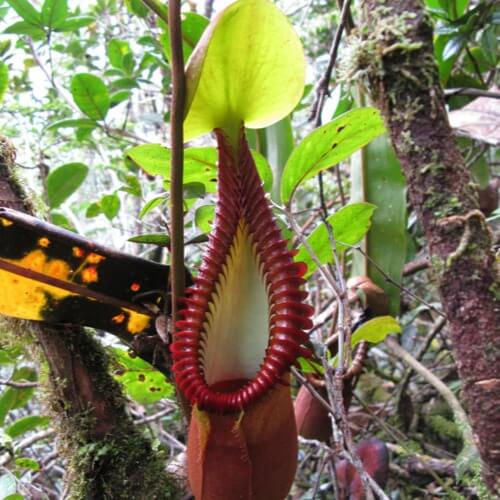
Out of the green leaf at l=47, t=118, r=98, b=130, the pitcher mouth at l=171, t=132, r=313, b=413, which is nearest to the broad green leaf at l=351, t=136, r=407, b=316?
the pitcher mouth at l=171, t=132, r=313, b=413

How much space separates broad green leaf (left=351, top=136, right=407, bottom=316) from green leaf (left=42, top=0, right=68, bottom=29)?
0.95 metres

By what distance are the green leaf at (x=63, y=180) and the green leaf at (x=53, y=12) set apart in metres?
0.50

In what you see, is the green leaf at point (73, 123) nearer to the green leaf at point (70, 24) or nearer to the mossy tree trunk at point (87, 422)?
the green leaf at point (70, 24)

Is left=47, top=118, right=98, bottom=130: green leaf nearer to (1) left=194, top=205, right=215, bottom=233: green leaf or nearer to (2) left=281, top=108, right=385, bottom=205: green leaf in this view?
(1) left=194, top=205, right=215, bottom=233: green leaf

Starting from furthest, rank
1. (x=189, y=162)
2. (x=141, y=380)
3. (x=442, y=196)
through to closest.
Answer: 1. (x=141, y=380)
2. (x=189, y=162)
3. (x=442, y=196)

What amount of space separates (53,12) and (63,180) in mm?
544

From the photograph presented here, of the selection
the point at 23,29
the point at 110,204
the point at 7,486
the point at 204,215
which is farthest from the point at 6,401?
the point at 23,29

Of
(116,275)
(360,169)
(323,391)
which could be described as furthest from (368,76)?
(323,391)

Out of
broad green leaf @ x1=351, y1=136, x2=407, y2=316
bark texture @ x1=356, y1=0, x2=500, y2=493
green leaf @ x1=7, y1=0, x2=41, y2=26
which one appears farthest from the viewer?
Result: green leaf @ x1=7, y1=0, x2=41, y2=26

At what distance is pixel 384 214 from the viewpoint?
50.0 inches

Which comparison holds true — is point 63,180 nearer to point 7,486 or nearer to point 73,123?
point 73,123

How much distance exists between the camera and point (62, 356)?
0.81m

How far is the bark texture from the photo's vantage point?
0.51 metres

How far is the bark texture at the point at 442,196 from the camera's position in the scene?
1.69 ft
